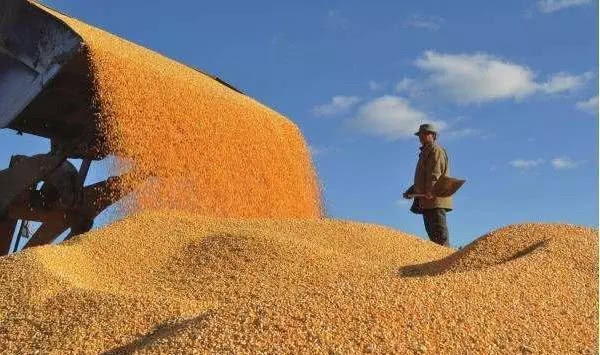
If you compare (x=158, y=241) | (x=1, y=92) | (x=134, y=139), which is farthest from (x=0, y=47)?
(x=158, y=241)

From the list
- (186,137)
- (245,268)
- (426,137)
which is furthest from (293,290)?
(426,137)

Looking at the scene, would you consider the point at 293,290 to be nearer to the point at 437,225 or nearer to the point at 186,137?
the point at 186,137

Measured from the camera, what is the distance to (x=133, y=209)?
5.11 meters

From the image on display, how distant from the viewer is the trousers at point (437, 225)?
18.8 ft

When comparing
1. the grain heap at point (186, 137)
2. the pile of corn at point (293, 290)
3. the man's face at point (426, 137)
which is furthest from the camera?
the man's face at point (426, 137)

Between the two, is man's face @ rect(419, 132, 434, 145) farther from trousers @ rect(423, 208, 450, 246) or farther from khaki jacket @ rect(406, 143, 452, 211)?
trousers @ rect(423, 208, 450, 246)

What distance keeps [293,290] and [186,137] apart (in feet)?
6.06

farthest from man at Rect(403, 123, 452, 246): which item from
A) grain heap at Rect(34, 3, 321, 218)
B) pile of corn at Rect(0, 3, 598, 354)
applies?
grain heap at Rect(34, 3, 321, 218)

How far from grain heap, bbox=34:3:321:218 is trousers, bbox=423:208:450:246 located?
105 cm

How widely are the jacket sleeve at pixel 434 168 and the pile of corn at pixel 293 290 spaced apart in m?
0.51

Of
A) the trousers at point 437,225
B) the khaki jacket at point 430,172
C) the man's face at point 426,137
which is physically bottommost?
the trousers at point 437,225

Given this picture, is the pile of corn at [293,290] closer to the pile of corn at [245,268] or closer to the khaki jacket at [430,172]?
the pile of corn at [245,268]

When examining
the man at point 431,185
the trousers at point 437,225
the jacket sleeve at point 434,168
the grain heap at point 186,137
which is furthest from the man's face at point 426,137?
the grain heap at point 186,137

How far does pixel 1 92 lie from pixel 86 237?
1.58 meters
